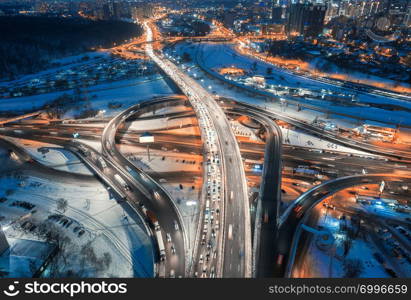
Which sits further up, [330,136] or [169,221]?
[330,136]

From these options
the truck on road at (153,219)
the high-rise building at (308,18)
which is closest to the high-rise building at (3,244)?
the truck on road at (153,219)

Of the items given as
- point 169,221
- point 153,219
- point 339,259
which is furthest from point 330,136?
point 153,219

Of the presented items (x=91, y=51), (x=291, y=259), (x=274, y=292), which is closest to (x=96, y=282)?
(x=274, y=292)

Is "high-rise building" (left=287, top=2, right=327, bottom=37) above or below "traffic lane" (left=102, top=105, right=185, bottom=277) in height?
above

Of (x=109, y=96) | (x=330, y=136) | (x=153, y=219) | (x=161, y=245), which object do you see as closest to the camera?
(x=161, y=245)

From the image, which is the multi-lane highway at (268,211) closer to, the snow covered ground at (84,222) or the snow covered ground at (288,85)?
the snow covered ground at (84,222)

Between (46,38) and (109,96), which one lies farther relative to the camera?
(46,38)

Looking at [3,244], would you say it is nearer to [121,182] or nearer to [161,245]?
[121,182]

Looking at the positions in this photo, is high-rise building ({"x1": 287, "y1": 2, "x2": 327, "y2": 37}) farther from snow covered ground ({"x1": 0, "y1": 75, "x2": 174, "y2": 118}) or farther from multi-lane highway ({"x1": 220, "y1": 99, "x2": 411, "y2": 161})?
multi-lane highway ({"x1": 220, "y1": 99, "x2": 411, "y2": 161})

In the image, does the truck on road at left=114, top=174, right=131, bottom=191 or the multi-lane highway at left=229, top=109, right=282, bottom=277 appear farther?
the truck on road at left=114, top=174, right=131, bottom=191

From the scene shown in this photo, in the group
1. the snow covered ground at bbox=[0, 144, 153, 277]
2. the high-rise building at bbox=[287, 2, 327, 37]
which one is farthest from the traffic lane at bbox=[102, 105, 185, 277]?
the high-rise building at bbox=[287, 2, 327, 37]
